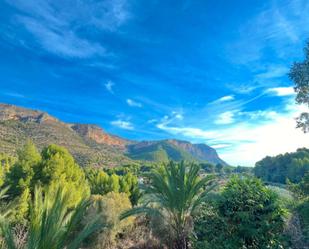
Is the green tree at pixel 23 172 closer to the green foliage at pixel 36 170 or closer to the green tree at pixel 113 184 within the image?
the green foliage at pixel 36 170

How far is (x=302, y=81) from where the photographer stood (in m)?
9.92

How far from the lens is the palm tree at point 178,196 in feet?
21.9

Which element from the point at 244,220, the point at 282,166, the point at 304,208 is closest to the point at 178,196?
the point at 244,220

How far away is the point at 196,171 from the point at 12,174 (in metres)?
16.4

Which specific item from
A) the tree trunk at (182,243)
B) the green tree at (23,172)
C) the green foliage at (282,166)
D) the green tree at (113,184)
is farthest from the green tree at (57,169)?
the green foliage at (282,166)

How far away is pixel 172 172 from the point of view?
6.97m

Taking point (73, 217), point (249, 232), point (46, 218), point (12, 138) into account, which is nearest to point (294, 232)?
point (249, 232)

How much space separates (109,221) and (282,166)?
48755 millimetres

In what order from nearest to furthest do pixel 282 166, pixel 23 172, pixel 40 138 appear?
pixel 23 172
pixel 282 166
pixel 40 138

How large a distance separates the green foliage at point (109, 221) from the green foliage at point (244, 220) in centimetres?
373

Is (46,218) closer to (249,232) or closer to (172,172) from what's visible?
(249,232)

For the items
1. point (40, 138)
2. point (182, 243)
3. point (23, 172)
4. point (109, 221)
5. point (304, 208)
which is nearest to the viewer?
point (182, 243)

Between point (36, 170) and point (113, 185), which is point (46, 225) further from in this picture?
point (113, 185)

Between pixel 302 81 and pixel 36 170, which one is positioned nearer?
pixel 302 81
